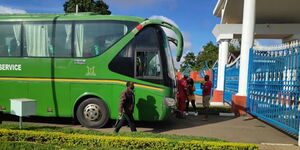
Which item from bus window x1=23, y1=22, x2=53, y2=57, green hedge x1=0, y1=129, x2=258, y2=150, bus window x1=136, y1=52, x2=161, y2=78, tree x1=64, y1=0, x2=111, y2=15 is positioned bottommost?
green hedge x1=0, y1=129, x2=258, y2=150

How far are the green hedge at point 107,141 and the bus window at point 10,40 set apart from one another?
293cm

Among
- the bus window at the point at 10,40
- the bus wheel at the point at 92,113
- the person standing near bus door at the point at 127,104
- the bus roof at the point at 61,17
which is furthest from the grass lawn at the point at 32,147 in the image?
the bus roof at the point at 61,17

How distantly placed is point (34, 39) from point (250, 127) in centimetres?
748

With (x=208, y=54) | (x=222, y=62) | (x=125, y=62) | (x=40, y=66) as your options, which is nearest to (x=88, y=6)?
(x=222, y=62)

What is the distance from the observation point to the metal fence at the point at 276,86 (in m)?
6.11

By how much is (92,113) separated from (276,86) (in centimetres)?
566

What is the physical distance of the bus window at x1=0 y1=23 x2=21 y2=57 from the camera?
7.31 m

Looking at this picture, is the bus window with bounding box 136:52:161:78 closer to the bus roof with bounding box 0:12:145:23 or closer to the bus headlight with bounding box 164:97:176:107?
the bus headlight with bounding box 164:97:176:107

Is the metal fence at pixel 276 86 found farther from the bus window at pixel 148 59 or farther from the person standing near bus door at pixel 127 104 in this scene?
the person standing near bus door at pixel 127 104

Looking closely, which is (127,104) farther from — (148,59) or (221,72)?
(221,72)

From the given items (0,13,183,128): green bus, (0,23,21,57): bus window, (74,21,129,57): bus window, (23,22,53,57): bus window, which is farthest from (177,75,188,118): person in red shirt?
(0,23,21,57): bus window

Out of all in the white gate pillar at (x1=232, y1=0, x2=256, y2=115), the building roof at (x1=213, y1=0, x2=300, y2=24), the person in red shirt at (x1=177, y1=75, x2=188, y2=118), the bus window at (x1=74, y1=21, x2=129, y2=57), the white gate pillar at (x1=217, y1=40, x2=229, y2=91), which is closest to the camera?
the bus window at (x1=74, y1=21, x2=129, y2=57)

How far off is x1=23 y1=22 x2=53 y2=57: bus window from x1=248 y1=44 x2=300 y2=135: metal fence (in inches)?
272

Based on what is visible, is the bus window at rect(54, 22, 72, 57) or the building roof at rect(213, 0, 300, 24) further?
the building roof at rect(213, 0, 300, 24)
